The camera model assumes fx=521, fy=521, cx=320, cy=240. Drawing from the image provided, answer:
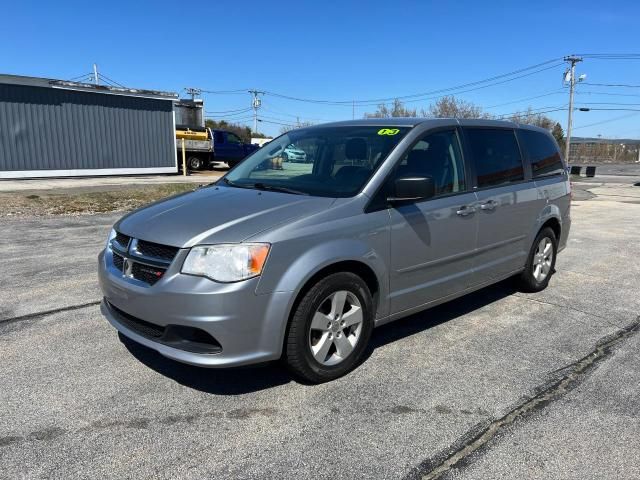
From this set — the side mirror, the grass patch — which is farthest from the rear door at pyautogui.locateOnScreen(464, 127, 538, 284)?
the grass patch

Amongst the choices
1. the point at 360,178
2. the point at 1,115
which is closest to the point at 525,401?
the point at 360,178

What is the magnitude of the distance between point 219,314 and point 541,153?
14.0 feet

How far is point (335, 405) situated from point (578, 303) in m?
3.50

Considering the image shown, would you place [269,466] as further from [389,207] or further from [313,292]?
[389,207]

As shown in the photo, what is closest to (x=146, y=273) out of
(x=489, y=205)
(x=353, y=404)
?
(x=353, y=404)

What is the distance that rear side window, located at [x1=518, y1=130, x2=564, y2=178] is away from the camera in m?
5.49

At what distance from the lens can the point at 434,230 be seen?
4.11 m

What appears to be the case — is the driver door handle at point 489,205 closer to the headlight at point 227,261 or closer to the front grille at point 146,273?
the headlight at point 227,261

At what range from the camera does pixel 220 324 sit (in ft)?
10.0

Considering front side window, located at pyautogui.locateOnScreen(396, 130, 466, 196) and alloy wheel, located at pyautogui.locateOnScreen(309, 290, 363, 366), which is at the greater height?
front side window, located at pyautogui.locateOnScreen(396, 130, 466, 196)

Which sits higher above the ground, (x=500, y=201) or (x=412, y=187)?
(x=412, y=187)

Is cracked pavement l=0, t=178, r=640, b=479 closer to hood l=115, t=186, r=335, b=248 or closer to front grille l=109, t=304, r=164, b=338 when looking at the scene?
front grille l=109, t=304, r=164, b=338

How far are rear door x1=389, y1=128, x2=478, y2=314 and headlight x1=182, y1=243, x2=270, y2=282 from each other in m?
1.14

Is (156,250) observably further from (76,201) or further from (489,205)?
(76,201)
